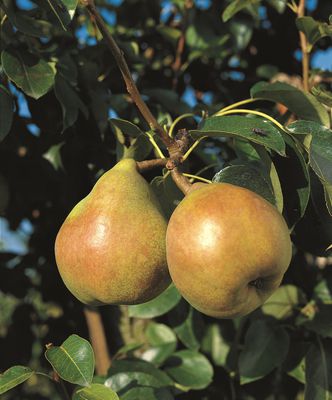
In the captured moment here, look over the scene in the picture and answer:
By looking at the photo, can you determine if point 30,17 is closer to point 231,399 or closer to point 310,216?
point 310,216

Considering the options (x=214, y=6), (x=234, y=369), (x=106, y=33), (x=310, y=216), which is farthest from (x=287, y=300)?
(x=214, y=6)

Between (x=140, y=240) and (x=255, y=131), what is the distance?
274 mm

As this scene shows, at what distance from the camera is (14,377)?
3.18ft

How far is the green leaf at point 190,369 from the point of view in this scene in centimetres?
146

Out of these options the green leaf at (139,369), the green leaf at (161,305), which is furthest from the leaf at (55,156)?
the green leaf at (139,369)

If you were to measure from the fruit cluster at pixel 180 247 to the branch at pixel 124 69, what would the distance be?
0.11m

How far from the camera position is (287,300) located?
1.58 metres

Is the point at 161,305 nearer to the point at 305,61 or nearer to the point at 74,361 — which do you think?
the point at 74,361

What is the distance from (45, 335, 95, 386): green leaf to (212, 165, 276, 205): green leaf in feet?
1.32

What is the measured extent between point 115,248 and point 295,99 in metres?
0.58

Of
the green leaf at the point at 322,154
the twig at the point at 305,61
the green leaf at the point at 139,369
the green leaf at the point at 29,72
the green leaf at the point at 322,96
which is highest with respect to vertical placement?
the green leaf at the point at 29,72

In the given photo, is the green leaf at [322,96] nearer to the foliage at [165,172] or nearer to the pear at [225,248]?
the foliage at [165,172]

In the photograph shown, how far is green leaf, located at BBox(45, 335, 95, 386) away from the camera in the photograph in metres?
0.95

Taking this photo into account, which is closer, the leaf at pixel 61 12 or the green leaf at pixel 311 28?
the leaf at pixel 61 12
